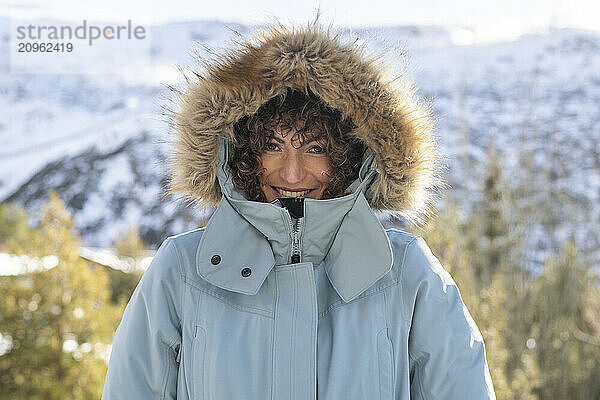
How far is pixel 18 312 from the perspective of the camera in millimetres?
4422

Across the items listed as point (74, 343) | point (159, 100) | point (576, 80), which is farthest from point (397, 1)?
point (159, 100)

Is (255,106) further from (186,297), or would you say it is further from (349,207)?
(186,297)

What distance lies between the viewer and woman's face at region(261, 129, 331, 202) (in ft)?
5.11

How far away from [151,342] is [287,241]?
366 mm

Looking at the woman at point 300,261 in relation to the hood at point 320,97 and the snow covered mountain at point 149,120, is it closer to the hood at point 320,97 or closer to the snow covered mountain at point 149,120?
the hood at point 320,97

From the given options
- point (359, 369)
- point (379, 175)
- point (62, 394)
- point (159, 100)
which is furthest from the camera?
point (62, 394)

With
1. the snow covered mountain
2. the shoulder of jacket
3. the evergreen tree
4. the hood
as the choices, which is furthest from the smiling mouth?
the snow covered mountain

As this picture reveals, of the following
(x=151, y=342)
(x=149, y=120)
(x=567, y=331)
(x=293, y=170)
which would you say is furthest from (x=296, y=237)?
(x=149, y=120)

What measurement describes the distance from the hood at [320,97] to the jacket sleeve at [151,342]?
243mm

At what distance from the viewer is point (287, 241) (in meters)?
1.51

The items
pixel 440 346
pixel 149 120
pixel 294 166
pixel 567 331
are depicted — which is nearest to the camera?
pixel 440 346

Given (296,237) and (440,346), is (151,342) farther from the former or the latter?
(440,346)

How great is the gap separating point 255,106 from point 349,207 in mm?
305

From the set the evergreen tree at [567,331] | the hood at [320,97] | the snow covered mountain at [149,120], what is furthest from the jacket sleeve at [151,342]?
the snow covered mountain at [149,120]
